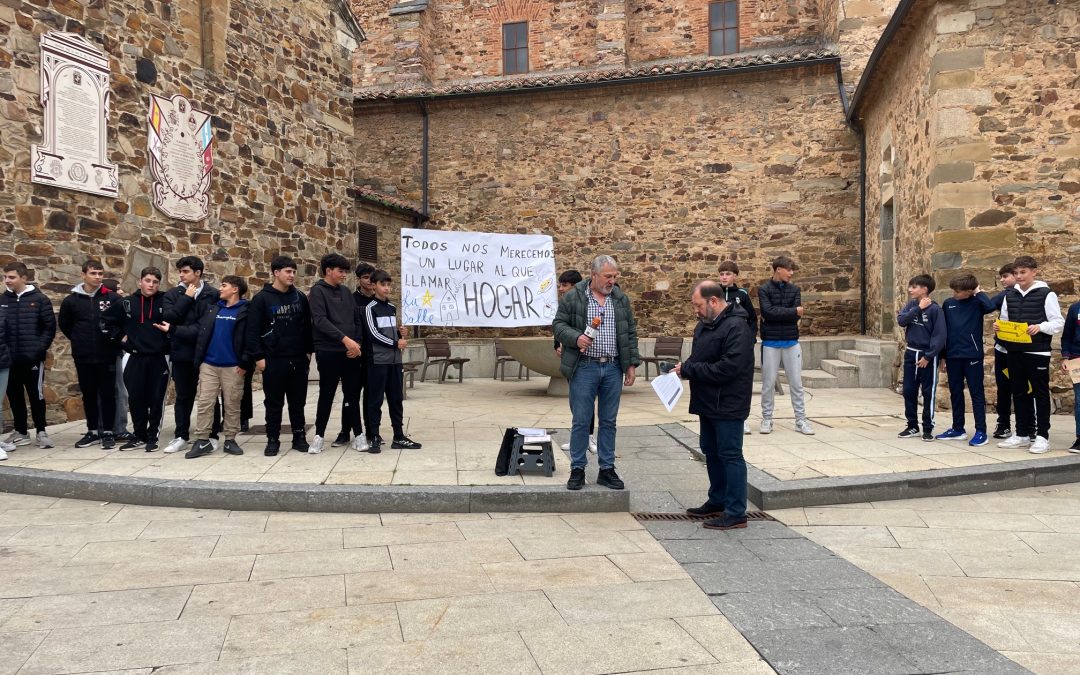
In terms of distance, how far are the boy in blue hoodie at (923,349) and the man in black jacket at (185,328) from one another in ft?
21.5

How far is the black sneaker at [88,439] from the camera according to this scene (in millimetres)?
6644

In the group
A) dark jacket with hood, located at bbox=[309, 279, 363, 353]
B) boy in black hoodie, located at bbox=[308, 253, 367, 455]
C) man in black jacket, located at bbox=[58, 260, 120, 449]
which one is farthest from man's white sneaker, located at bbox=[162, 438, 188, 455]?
dark jacket with hood, located at bbox=[309, 279, 363, 353]

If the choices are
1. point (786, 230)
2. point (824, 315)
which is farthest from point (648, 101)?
point (824, 315)

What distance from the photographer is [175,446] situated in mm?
6422

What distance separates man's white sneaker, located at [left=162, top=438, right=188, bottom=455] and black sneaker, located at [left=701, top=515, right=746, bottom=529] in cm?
459

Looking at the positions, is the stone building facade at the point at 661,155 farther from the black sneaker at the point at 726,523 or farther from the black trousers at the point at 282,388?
the black sneaker at the point at 726,523

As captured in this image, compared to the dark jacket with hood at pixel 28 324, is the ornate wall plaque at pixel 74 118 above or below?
above

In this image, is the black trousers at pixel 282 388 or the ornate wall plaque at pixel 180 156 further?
the ornate wall plaque at pixel 180 156

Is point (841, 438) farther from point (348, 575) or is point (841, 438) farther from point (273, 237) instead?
point (273, 237)

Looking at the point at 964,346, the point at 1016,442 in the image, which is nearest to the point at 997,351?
the point at 964,346

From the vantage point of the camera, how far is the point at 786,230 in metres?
Result: 14.9

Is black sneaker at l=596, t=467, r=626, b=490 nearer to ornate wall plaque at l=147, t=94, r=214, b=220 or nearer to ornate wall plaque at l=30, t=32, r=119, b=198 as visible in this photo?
ornate wall plaque at l=30, t=32, r=119, b=198

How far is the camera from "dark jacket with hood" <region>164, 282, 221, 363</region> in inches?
255

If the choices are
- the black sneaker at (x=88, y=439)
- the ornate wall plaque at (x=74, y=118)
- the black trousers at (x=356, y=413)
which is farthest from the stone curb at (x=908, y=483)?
the ornate wall plaque at (x=74, y=118)
